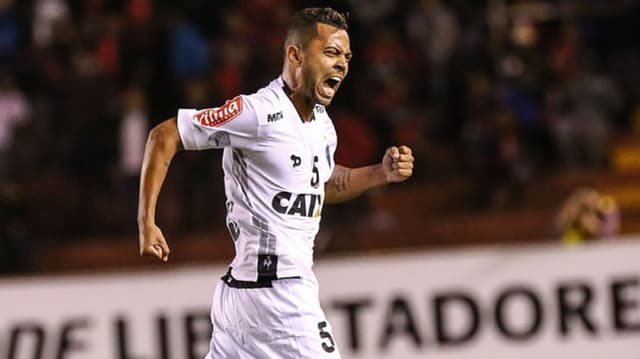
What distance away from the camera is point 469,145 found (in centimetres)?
1237

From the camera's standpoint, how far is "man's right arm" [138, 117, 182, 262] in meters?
5.18

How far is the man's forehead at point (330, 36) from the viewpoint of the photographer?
18.3 ft

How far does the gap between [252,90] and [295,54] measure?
6.07 m

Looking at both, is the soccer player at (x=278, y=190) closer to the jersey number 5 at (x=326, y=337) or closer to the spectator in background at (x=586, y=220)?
the jersey number 5 at (x=326, y=337)

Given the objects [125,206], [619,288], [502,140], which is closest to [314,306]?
[619,288]

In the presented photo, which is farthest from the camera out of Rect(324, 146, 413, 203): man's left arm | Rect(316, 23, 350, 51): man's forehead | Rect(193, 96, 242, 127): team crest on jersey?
Rect(324, 146, 413, 203): man's left arm

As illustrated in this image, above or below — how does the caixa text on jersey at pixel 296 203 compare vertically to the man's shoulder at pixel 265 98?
below

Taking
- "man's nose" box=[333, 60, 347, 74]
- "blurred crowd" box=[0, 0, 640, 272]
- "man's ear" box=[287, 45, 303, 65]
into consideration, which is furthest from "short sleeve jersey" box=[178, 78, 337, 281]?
"blurred crowd" box=[0, 0, 640, 272]

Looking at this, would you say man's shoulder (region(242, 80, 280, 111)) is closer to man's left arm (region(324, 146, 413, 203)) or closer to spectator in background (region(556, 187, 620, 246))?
man's left arm (region(324, 146, 413, 203))

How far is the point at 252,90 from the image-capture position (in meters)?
11.7

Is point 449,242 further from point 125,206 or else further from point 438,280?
point 125,206

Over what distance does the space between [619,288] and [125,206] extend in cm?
419

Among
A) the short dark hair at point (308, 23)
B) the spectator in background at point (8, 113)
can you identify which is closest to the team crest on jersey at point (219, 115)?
the short dark hair at point (308, 23)

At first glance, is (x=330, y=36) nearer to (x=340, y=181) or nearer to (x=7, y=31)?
(x=340, y=181)
